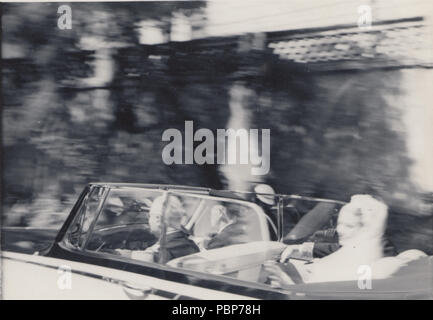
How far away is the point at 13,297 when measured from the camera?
287 centimetres

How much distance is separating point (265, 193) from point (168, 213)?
582 millimetres

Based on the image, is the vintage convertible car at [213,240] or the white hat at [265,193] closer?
the vintage convertible car at [213,240]

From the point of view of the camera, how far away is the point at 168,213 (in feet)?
8.95

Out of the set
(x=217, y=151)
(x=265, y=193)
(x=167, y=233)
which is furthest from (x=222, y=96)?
(x=167, y=233)

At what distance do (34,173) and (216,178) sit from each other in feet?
3.71

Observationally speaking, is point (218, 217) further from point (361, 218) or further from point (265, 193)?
point (361, 218)

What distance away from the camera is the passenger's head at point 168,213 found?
2.71 metres


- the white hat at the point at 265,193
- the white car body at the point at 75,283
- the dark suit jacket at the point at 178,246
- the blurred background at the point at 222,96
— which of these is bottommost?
the white car body at the point at 75,283

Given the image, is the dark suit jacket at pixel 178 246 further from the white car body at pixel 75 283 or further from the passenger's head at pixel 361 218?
the passenger's head at pixel 361 218

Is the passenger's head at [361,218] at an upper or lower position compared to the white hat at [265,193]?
lower

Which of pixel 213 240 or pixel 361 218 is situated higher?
pixel 361 218

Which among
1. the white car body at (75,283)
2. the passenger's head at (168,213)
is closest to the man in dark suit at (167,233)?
the passenger's head at (168,213)

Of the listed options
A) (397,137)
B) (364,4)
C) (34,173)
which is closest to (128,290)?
(34,173)

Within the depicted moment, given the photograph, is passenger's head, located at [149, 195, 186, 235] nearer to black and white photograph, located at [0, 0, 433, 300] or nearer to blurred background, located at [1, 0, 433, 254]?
black and white photograph, located at [0, 0, 433, 300]
